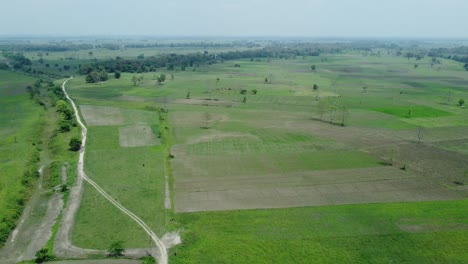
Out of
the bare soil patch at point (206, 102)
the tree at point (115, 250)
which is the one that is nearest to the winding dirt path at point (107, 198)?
the tree at point (115, 250)

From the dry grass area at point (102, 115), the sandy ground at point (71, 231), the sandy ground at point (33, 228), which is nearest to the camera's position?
the sandy ground at point (71, 231)

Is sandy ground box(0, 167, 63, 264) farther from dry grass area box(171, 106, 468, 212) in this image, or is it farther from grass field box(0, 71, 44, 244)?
dry grass area box(171, 106, 468, 212)

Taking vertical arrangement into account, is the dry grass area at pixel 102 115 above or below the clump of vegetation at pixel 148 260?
above

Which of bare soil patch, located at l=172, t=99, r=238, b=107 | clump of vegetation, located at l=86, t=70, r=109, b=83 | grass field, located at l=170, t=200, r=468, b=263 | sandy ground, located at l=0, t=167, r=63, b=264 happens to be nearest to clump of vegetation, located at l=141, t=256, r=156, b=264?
grass field, located at l=170, t=200, r=468, b=263

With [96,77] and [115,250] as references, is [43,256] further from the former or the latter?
[96,77]

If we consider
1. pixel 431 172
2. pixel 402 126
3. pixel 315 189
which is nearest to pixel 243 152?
pixel 315 189

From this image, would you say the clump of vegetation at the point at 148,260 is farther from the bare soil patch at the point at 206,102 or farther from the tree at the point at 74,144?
the bare soil patch at the point at 206,102

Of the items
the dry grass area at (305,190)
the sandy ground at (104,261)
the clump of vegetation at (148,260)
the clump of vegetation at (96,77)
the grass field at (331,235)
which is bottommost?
the sandy ground at (104,261)
